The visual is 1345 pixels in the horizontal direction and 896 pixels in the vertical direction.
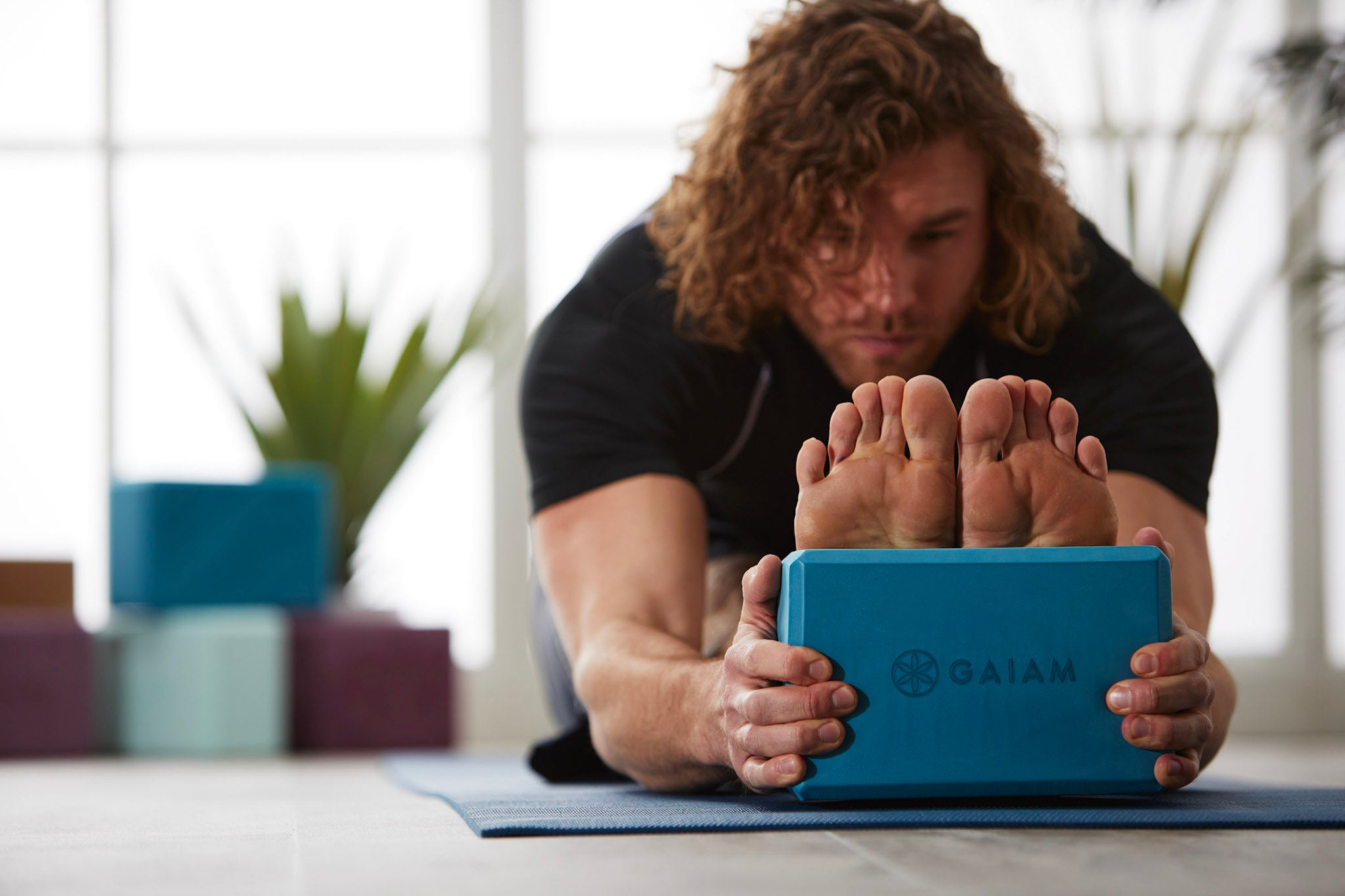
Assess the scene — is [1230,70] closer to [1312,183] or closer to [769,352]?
[1312,183]

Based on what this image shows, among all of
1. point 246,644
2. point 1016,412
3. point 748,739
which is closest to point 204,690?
point 246,644

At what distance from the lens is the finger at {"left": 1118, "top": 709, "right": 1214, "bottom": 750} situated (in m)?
0.99

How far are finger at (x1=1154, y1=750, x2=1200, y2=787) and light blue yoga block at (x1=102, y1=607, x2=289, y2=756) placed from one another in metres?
2.05

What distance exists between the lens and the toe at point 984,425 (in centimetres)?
102

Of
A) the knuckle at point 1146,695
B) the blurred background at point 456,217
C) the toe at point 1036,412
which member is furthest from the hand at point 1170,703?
the blurred background at point 456,217

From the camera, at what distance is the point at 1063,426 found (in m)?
1.04

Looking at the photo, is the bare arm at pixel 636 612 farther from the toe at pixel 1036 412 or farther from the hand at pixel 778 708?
the toe at pixel 1036 412

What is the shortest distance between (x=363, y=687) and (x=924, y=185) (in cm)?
178

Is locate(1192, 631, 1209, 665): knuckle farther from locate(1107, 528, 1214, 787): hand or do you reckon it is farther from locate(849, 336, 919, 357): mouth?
locate(849, 336, 919, 357): mouth

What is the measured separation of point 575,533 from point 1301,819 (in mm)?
720

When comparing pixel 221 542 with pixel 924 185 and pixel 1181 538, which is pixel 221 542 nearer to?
pixel 924 185

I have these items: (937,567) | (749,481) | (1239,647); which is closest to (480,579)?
(1239,647)

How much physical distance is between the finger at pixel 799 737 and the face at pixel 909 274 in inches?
22.2

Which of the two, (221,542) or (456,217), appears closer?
(221,542)
